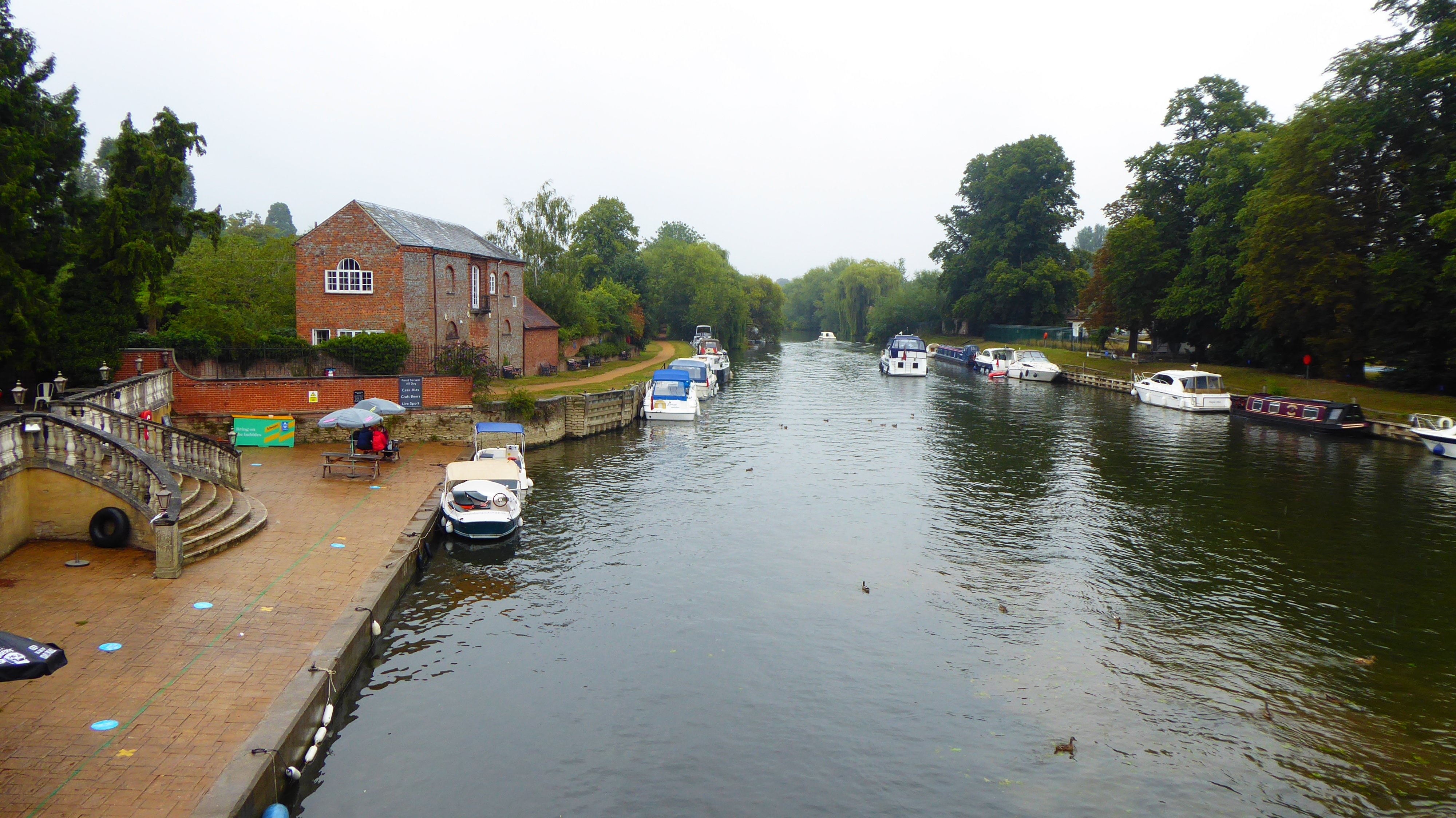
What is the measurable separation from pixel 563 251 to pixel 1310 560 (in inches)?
2061

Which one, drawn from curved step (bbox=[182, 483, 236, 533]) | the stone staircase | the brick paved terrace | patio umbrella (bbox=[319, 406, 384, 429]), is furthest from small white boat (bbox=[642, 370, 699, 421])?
curved step (bbox=[182, 483, 236, 533])

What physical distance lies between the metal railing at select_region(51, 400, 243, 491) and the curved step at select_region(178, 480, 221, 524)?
189 millimetres

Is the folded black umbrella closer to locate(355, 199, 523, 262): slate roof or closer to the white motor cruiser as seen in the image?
locate(355, 199, 523, 262): slate roof

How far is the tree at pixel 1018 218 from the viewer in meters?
86.5

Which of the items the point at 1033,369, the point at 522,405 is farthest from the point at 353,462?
the point at 1033,369

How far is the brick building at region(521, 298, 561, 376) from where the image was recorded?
49281 mm

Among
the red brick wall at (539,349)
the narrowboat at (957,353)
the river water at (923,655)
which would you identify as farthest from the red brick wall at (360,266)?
the narrowboat at (957,353)

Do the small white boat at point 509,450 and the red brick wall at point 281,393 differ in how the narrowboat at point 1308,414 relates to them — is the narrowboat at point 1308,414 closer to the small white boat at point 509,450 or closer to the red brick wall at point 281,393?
the small white boat at point 509,450

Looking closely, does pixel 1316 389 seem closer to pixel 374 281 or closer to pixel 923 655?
pixel 923 655

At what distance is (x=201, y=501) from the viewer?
722 inches

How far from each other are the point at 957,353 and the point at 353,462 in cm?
7242

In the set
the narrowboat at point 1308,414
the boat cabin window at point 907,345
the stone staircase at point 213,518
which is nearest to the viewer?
the stone staircase at point 213,518

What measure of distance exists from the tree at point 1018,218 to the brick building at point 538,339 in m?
50.7

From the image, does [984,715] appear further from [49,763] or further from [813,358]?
[813,358]
